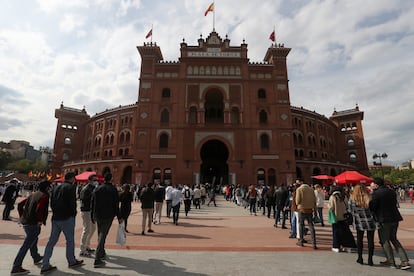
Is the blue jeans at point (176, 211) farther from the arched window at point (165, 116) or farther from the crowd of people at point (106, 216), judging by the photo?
the arched window at point (165, 116)

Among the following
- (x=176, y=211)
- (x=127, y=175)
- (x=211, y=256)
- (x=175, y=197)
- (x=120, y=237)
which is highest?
(x=127, y=175)

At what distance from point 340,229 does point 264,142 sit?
2786 cm

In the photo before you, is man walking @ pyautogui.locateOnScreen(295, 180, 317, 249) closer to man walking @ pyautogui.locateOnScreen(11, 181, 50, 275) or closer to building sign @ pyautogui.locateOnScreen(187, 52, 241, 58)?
man walking @ pyautogui.locateOnScreen(11, 181, 50, 275)

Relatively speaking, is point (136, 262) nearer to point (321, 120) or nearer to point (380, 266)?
point (380, 266)

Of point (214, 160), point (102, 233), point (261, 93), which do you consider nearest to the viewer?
point (102, 233)

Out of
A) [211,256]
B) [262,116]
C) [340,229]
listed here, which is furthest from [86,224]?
[262,116]

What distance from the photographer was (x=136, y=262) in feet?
18.3

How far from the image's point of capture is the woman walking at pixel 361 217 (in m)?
5.70

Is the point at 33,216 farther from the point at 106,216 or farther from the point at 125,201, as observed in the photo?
the point at 125,201

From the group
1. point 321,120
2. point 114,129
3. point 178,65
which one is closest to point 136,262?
point 178,65

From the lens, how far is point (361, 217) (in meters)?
5.90

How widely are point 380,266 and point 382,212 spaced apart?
122cm

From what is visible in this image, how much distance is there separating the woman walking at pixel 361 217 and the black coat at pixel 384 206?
0.51 feet

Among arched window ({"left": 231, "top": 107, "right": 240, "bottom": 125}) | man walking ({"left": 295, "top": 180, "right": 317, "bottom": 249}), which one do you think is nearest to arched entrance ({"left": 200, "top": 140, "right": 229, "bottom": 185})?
arched window ({"left": 231, "top": 107, "right": 240, "bottom": 125})
